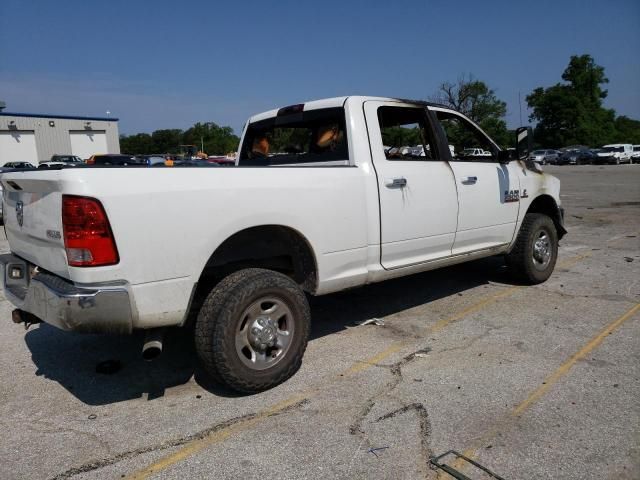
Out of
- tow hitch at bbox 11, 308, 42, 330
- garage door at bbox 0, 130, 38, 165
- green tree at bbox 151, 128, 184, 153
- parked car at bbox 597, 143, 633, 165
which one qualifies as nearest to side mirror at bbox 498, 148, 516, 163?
tow hitch at bbox 11, 308, 42, 330

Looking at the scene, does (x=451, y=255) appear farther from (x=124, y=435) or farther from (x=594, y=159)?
(x=594, y=159)

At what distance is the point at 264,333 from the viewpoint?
336 cm

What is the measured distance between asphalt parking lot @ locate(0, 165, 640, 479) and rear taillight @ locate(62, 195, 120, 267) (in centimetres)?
102

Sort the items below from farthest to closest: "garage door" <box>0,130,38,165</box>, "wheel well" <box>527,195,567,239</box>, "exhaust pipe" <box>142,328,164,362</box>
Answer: "garage door" <box>0,130,38,165</box> < "wheel well" <box>527,195,567,239</box> < "exhaust pipe" <box>142,328,164,362</box>

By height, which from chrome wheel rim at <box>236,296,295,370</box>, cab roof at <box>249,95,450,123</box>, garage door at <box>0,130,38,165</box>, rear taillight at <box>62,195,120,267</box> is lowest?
chrome wheel rim at <box>236,296,295,370</box>

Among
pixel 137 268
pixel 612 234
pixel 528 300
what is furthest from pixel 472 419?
pixel 612 234

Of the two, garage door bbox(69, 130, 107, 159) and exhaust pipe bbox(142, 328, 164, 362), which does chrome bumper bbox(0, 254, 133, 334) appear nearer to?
exhaust pipe bbox(142, 328, 164, 362)

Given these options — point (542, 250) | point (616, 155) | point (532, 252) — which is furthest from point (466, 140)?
point (616, 155)

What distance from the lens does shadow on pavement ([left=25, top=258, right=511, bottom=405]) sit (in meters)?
3.56

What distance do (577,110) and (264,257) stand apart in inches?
3281

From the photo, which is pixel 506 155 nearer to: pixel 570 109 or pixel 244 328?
pixel 244 328

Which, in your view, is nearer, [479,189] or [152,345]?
[152,345]

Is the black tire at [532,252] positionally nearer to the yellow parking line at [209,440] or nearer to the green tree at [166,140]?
the yellow parking line at [209,440]

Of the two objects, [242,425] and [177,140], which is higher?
[177,140]
